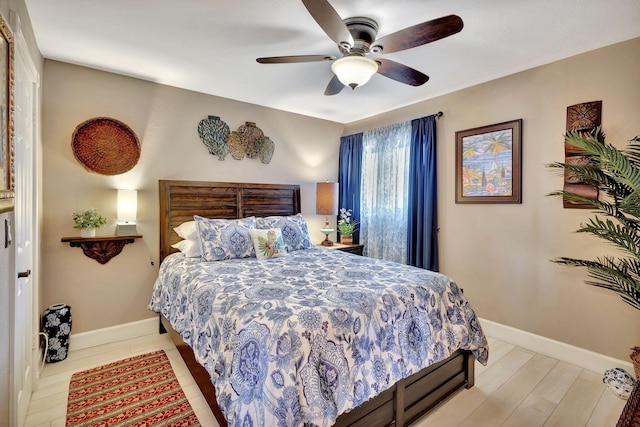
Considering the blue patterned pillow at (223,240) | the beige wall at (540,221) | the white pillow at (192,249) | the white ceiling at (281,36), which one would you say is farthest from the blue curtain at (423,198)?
the white pillow at (192,249)

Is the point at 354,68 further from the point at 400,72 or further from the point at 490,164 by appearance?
Answer: the point at 490,164

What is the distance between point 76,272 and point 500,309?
4.06 meters

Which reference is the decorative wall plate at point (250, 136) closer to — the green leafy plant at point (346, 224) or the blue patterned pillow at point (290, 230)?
the blue patterned pillow at point (290, 230)

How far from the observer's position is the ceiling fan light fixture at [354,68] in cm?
199

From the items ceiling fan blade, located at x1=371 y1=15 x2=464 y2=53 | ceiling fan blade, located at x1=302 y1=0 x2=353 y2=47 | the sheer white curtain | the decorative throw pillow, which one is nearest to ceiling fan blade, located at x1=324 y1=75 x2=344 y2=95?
ceiling fan blade, located at x1=371 y1=15 x2=464 y2=53

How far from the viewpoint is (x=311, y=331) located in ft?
4.62

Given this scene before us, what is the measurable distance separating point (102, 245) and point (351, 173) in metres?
3.16

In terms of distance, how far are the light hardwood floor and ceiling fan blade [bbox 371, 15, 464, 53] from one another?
2.30m

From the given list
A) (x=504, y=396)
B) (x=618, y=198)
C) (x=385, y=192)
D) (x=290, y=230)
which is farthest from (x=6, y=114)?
(x=385, y=192)

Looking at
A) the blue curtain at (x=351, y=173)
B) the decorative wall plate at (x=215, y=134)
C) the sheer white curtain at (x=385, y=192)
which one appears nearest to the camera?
the decorative wall plate at (x=215, y=134)

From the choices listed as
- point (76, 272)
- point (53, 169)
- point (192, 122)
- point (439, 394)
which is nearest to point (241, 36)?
point (192, 122)

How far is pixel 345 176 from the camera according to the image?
4.60 metres

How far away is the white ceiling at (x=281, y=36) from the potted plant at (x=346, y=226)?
1.84 m

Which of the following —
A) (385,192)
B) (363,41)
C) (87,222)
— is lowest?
(87,222)
